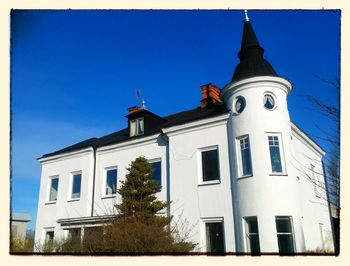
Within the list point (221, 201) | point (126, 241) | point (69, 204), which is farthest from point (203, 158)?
point (69, 204)

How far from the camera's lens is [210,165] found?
12.5 m

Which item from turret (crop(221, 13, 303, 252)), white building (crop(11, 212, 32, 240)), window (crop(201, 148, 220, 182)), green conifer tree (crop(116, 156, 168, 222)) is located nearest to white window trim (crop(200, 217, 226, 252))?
turret (crop(221, 13, 303, 252))

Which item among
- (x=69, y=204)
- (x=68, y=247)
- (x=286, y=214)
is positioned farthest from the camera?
(x=69, y=204)

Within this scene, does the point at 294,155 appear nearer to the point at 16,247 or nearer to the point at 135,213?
the point at 135,213

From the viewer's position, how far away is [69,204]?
15.7m

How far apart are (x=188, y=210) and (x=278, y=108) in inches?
185

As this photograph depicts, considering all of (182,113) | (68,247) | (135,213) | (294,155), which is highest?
(182,113)

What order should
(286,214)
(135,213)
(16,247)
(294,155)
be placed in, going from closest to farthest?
(16,247) → (286,214) → (135,213) → (294,155)

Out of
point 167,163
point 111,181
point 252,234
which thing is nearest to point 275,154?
point 252,234

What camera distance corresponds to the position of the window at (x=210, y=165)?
12280 millimetres

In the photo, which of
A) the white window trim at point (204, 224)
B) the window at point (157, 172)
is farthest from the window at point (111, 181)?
the white window trim at point (204, 224)

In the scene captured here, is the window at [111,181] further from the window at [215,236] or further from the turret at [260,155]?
the turret at [260,155]

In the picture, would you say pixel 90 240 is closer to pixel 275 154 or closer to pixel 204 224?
pixel 204 224

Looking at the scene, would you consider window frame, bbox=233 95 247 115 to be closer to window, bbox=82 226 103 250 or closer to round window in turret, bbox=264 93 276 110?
round window in turret, bbox=264 93 276 110
